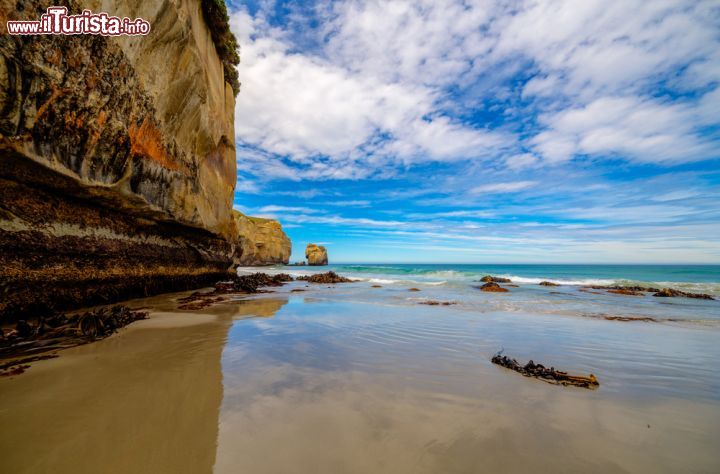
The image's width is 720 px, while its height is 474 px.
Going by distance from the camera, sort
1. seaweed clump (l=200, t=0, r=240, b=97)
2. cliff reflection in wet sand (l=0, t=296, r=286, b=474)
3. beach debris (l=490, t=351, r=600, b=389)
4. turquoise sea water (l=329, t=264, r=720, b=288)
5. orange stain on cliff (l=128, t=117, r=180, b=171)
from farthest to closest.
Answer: turquoise sea water (l=329, t=264, r=720, b=288) → seaweed clump (l=200, t=0, r=240, b=97) → orange stain on cliff (l=128, t=117, r=180, b=171) → beach debris (l=490, t=351, r=600, b=389) → cliff reflection in wet sand (l=0, t=296, r=286, b=474)

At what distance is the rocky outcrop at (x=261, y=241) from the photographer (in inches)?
2075

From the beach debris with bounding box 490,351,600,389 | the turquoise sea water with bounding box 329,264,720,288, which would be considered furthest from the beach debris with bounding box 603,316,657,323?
the turquoise sea water with bounding box 329,264,720,288

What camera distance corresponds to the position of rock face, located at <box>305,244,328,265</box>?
7351cm

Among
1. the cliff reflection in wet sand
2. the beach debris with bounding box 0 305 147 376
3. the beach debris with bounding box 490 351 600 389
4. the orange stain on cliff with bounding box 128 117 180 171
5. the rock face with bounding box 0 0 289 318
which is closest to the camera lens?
the cliff reflection in wet sand

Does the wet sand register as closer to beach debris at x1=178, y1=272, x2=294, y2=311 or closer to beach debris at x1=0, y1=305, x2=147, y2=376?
beach debris at x1=0, y1=305, x2=147, y2=376

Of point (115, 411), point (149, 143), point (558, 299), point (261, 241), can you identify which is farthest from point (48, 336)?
point (261, 241)

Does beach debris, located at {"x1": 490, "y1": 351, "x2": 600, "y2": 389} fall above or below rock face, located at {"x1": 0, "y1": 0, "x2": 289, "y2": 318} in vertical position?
below

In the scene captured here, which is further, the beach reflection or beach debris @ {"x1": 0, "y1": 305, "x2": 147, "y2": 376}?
beach debris @ {"x1": 0, "y1": 305, "x2": 147, "y2": 376}

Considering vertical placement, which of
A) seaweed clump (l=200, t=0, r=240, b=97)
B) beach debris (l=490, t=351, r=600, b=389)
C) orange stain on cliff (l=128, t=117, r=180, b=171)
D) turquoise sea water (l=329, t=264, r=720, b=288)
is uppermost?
seaweed clump (l=200, t=0, r=240, b=97)

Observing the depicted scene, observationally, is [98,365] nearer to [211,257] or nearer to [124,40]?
[124,40]

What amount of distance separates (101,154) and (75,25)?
85.9 inches

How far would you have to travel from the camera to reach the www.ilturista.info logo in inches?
157

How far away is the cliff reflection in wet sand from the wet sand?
0.01m

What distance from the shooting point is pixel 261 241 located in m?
57.4
